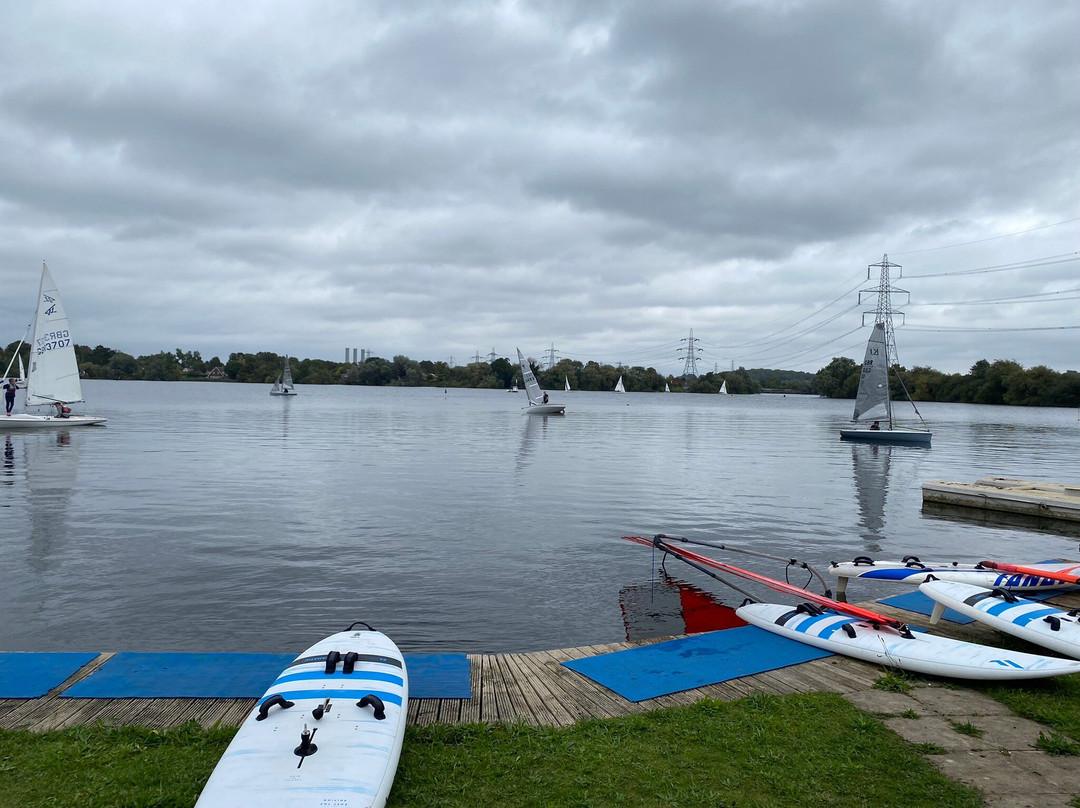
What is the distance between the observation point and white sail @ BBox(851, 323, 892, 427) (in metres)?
51.3

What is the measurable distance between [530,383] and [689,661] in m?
71.7

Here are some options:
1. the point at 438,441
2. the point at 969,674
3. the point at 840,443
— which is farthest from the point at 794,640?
the point at 840,443

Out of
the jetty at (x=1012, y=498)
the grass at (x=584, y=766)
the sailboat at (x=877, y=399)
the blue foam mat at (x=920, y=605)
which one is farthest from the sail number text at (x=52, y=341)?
the sailboat at (x=877, y=399)

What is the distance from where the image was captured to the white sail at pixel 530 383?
244 ft

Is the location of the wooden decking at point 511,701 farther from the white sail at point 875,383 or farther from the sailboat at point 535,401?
the sailboat at point 535,401

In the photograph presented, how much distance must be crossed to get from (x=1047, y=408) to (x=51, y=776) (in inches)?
7463

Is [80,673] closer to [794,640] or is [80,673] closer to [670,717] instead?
[670,717]

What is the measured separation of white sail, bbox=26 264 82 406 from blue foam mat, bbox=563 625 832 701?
4577 cm

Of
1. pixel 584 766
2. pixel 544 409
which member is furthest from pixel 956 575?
pixel 544 409

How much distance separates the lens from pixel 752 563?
1653 centimetres

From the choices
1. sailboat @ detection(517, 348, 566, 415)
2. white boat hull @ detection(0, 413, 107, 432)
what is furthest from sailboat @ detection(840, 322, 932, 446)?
white boat hull @ detection(0, 413, 107, 432)

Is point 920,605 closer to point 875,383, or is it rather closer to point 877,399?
point 875,383

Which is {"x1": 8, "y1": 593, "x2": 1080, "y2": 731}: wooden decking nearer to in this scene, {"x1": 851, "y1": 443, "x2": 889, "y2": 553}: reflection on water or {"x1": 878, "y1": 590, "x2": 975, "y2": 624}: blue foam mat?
{"x1": 878, "y1": 590, "x2": 975, "y2": 624}: blue foam mat

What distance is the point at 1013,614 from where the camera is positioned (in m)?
9.34
